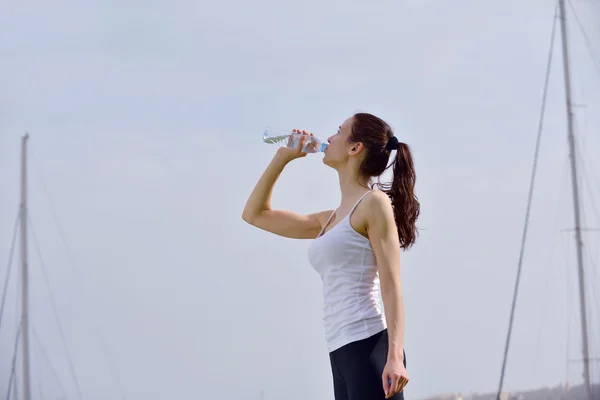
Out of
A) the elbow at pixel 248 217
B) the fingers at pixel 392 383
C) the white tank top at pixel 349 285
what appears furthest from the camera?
the elbow at pixel 248 217

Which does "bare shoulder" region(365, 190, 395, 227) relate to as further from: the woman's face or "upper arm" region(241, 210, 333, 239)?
"upper arm" region(241, 210, 333, 239)

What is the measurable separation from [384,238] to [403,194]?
246 millimetres

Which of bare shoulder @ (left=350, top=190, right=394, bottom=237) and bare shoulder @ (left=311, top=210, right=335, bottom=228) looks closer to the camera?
bare shoulder @ (left=350, top=190, right=394, bottom=237)

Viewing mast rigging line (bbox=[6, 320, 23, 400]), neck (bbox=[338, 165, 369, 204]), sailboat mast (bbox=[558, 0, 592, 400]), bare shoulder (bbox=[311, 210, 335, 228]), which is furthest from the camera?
mast rigging line (bbox=[6, 320, 23, 400])

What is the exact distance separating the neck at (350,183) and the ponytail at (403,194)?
8 cm

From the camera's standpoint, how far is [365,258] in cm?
→ 238

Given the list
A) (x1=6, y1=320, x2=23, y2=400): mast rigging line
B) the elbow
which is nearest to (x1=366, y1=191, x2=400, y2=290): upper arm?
the elbow

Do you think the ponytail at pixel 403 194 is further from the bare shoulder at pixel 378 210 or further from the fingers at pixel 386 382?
the fingers at pixel 386 382

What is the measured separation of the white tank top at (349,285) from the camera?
2.35 m

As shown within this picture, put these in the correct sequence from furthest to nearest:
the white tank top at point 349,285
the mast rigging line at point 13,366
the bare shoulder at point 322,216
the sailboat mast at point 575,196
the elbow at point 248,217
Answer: the mast rigging line at point 13,366 → the sailboat mast at point 575,196 → the elbow at point 248,217 → the bare shoulder at point 322,216 → the white tank top at point 349,285

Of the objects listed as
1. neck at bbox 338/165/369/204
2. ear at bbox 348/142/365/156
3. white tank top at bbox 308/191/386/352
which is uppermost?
ear at bbox 348/142/365/156

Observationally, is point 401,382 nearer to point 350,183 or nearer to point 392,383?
point 392,383

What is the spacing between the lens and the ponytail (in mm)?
2561

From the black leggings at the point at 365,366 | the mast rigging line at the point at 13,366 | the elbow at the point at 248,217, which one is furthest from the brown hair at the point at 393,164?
the mast rigging line at the point at 13,366
